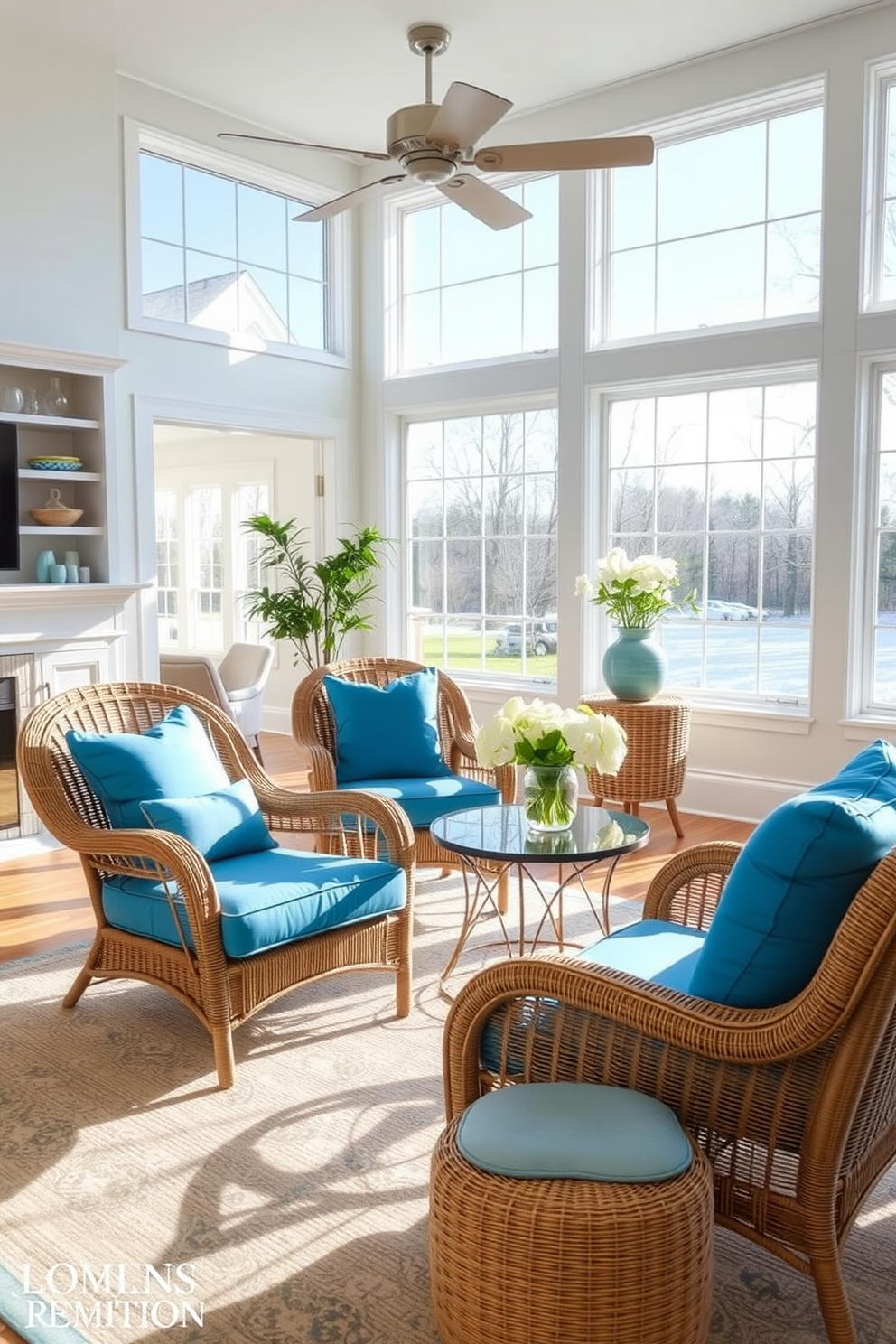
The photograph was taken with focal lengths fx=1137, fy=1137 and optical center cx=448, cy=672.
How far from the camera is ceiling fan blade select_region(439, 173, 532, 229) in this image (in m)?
3.84

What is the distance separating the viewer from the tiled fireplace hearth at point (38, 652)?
4965 millimetres

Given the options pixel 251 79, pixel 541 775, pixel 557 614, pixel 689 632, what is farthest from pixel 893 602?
pixel 251 79

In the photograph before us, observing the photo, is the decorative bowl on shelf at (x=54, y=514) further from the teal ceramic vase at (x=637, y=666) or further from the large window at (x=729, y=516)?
the large window at (x=729, y=516)

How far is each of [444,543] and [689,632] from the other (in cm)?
174

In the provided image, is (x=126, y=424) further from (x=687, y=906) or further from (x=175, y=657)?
(x=687, y=906)

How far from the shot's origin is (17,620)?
196 inches

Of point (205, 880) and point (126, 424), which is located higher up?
point (126, 424)

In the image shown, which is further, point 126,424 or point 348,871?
point 126,424

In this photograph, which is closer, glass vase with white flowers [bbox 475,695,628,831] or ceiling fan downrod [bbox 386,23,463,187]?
glass vase with white flowers [bbox 475,695,628,831]

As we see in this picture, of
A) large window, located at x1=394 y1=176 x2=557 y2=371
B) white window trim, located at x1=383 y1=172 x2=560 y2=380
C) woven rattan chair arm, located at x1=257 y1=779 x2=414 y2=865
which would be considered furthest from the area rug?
white window trim, located at x1=383 y1=172 x2=560 y2=380

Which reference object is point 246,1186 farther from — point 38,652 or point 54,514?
point 54,514

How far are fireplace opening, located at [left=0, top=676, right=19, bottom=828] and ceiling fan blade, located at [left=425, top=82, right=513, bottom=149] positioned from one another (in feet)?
9.66

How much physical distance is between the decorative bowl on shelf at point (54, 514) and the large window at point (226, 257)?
112cm

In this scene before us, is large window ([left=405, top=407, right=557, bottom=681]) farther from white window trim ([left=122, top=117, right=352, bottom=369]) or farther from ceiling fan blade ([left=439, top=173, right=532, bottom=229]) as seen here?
ceiling fan blade ([left=439, top=173, right=532, bottom=229])
